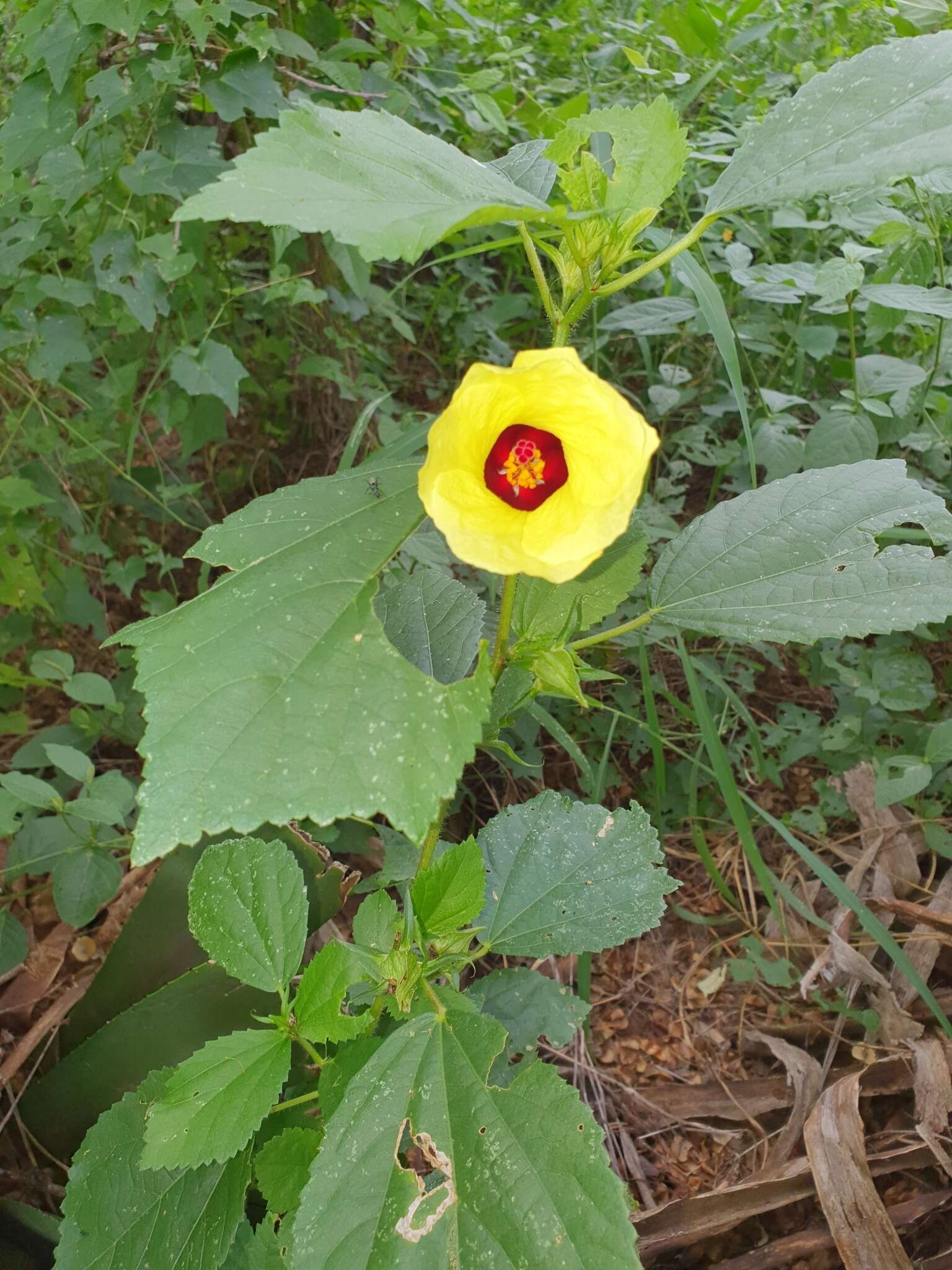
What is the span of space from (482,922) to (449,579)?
49 centimetres

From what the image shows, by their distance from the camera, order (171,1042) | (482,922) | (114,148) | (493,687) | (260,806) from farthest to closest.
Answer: (114,148), (171,1042), (482,922), (493,687), (260,806)

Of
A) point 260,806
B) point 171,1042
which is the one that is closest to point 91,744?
point 171,1042

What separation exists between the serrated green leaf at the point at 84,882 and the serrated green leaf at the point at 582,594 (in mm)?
1038

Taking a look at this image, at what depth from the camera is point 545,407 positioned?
0.76 m

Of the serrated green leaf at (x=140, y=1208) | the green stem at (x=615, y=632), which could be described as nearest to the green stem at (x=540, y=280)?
the green stem at (x=615, y=632)

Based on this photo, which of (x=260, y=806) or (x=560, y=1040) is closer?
(x=260, y=806)

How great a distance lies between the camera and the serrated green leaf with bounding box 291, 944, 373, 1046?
1019 mm

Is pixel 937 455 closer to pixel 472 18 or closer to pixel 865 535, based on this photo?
pixel 865 535

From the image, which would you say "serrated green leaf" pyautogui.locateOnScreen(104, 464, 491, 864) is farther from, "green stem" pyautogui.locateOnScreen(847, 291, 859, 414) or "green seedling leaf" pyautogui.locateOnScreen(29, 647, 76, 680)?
"green stem" pyautogui.locateOnScreen(847, 291, 859, 414)

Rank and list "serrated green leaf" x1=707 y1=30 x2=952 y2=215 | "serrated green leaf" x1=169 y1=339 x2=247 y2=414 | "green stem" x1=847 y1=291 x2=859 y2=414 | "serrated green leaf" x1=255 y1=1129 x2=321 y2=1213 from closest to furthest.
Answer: "serrated green leaf" x1=707 y1=30 x2=952 y2=215 < "serrated green leaf" x1=255 y1=1129 x2=321 y2=1213 < "serrated green leaf" x1=169 y1=339 x2=247 y2=414 < "green stem" x1=847 y1=291 x2=859 y2=414

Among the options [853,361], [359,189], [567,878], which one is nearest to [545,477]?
[359,189]

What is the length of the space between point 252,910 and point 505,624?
54 centimetres

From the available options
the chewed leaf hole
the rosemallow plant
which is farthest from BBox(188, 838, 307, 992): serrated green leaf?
the chewed leaf hole

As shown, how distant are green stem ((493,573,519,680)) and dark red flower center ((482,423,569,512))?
0.08 m
